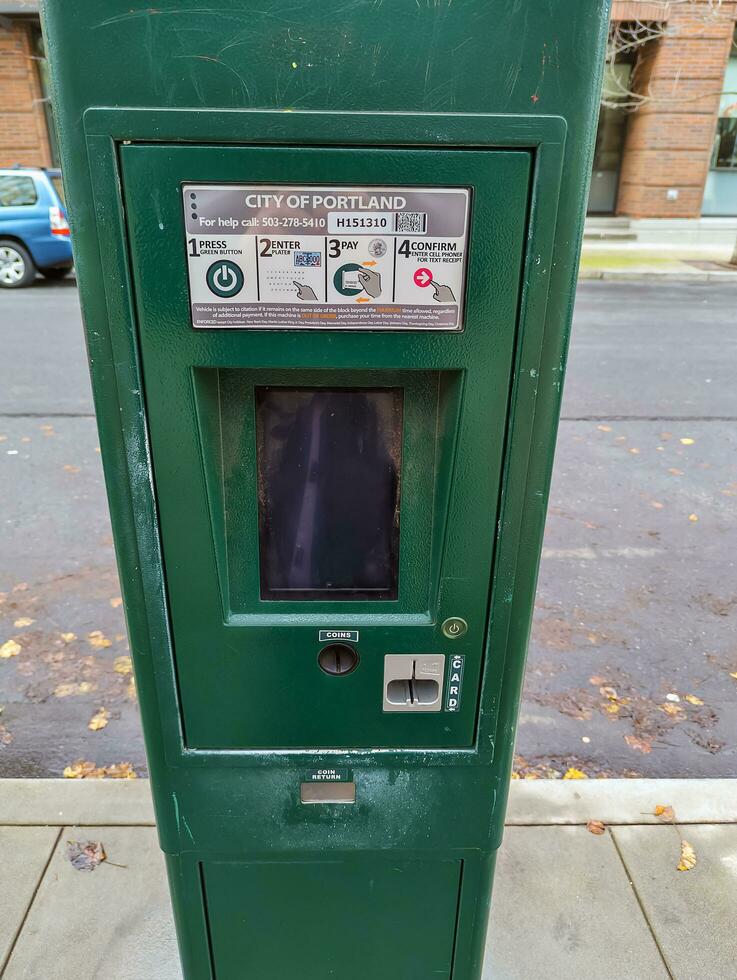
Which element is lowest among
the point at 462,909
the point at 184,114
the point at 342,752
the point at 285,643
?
the point at 462,909

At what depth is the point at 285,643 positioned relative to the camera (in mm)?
1434

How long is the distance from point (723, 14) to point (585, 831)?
644 inches

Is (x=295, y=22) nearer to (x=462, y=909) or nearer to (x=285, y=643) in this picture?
(x=285, y=643)

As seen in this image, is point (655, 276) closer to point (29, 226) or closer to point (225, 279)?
point (29, 226)

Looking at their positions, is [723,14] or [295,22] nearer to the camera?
[295,22]

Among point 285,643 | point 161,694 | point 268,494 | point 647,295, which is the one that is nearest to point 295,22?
point 268,494

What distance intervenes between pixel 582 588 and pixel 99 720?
239 centimetres

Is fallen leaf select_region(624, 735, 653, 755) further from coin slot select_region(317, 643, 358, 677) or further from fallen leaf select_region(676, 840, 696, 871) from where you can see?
coin slot select_region(317, 643, 358, 677)

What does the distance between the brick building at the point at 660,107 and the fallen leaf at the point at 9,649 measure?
1551cm

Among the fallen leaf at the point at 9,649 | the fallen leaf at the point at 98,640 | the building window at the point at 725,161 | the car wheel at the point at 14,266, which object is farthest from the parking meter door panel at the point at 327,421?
the building window at the point at 725,161

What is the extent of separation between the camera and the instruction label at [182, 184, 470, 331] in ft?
3.77

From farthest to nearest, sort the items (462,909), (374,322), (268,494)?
(462,909)
(268,494)
(374,322)

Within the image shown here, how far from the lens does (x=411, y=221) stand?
1.17 metres

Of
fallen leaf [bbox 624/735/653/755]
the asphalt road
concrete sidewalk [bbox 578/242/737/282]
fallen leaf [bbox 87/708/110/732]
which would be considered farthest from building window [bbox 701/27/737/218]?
fallen leaf [bbox 87/708/110/732]
